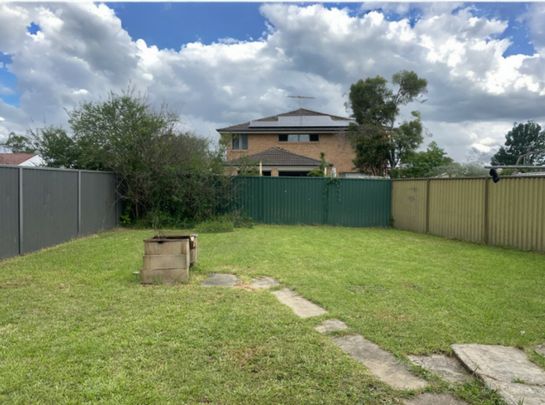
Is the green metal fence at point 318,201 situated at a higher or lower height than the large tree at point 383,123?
lower

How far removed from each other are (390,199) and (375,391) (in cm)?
1304

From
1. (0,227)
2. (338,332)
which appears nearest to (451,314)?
(338,332)

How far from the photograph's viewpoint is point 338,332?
390 cm

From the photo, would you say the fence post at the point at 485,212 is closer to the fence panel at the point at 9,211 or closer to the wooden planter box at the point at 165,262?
the wooden planter box at the point at 165,262

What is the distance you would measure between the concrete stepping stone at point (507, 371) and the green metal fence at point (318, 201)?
38.1 ft

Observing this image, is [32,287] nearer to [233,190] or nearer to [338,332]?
[338,332]

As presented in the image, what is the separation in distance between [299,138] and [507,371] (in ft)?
86.0

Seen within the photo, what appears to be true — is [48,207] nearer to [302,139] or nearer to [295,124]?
[302,139]

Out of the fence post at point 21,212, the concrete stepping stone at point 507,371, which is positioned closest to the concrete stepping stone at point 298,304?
the concrete stepping stone at point 507,371

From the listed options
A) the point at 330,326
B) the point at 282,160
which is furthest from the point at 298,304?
the point at 282,160

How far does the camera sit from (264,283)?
234 inches

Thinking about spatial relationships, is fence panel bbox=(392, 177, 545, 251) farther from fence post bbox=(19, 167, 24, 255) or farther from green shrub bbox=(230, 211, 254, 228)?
fence post bbox=(19, 167, 24, 255)

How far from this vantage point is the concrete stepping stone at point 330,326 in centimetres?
397

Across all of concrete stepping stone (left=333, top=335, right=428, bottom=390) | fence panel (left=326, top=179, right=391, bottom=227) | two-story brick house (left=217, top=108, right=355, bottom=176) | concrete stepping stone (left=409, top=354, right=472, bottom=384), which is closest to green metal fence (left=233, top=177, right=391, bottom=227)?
fence panel (left=326, top=179, right=391, bottom=227)
